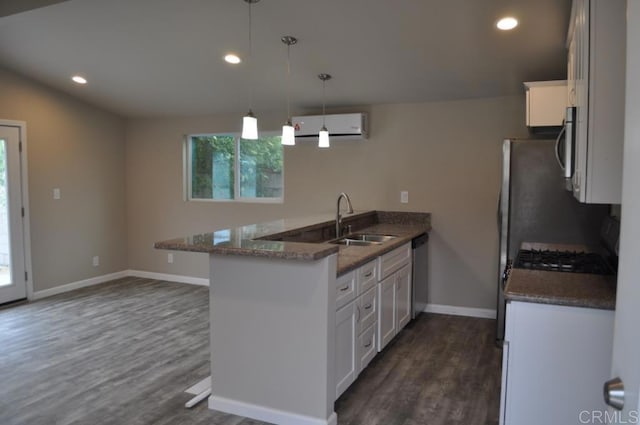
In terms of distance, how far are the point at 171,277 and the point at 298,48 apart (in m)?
3.62

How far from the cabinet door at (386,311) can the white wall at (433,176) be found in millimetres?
1241

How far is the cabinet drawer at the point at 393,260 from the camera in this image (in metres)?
3.29

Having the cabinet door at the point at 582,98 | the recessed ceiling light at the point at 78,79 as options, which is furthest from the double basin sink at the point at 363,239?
the recessed ceiling light at the point at 78,79

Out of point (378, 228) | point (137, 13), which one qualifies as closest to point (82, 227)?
point (137, 13)

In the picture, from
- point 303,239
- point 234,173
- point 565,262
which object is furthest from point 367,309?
point 234,173

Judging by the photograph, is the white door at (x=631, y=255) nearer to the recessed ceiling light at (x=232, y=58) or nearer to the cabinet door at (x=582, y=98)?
the cabinet door at (x=582, y=98)

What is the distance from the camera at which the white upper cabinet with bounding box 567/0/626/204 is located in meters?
1.63

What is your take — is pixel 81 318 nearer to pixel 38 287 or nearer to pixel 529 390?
pixel 38 287

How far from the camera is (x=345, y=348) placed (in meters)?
2.72

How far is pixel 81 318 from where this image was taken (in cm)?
443

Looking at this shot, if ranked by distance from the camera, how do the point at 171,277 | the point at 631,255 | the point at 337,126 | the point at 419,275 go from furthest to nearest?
the point at 171,277, the point at 337,126, the point at 419,275, the point at 631,255

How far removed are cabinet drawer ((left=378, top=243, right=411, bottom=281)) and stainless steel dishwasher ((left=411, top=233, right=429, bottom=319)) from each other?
18cm

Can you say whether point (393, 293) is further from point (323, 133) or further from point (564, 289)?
point (564, 289)

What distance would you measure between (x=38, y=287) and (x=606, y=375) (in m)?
5.42
